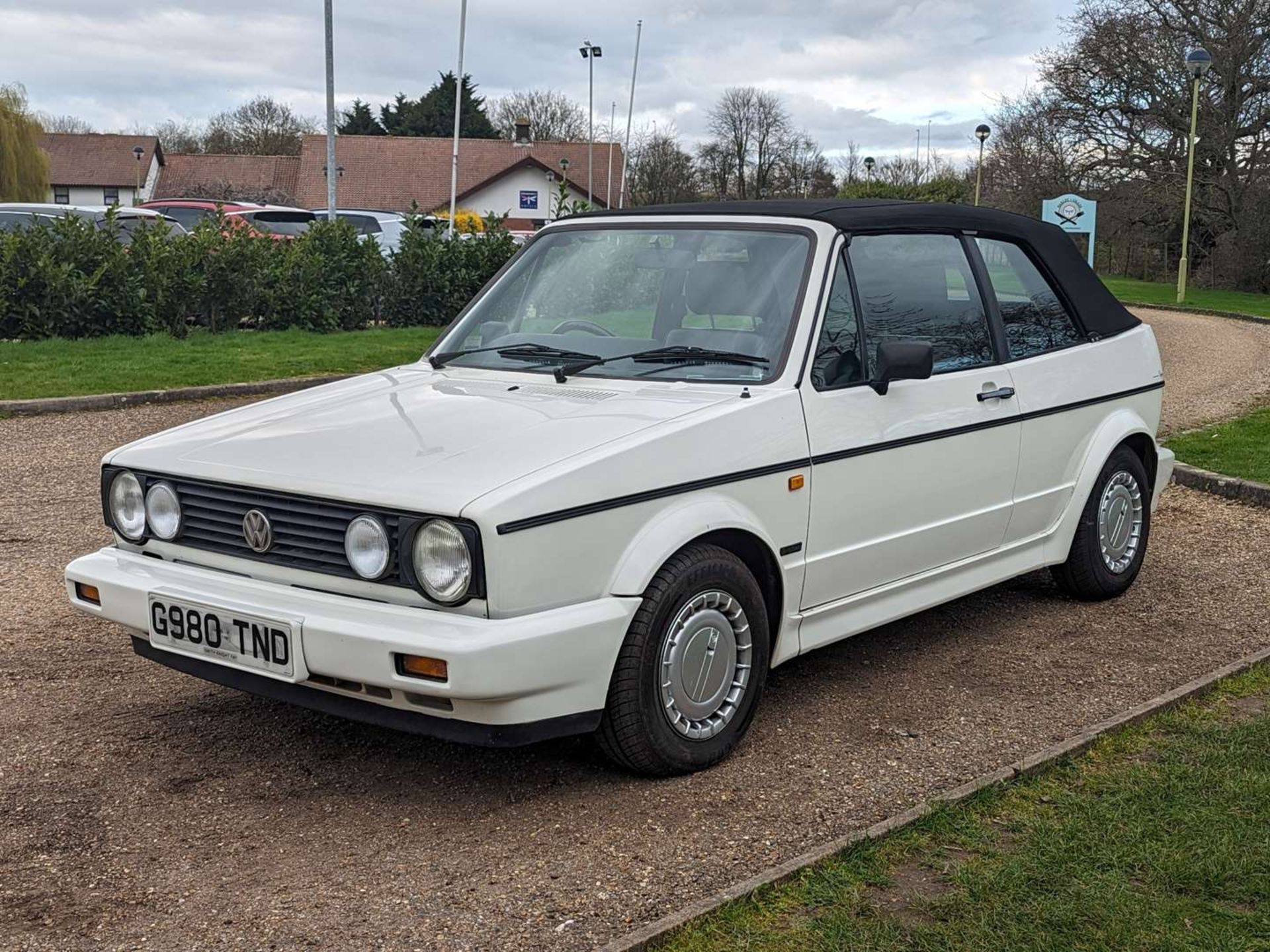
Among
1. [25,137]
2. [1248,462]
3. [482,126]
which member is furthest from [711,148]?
[1248,462]

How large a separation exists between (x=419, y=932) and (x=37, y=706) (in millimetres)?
2220

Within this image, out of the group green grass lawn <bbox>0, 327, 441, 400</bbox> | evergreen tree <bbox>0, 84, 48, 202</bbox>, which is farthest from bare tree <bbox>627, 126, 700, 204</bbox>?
green grass lawn <bbox>0, 327, 441, 400</bbox>

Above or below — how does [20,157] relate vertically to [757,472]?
above

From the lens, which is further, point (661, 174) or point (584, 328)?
point (661, 174)

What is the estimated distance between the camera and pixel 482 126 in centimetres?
8569

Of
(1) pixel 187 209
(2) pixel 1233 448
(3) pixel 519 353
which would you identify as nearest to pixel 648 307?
(3) pixel 519 353

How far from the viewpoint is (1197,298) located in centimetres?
3353

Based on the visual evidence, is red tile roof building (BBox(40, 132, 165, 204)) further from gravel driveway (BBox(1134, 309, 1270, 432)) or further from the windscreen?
the windscreen

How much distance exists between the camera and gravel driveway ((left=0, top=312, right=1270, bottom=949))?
335 centimetres

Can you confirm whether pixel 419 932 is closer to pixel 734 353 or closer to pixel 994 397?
pixel 734 353

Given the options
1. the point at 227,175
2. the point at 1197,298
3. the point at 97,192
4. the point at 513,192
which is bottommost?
the point at 1197,298

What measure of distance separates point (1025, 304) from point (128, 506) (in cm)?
370

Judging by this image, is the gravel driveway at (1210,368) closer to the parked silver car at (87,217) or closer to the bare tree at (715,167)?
the parked silver car at (87,217)

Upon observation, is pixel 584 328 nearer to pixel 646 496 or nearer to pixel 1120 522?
pixel 646 496
